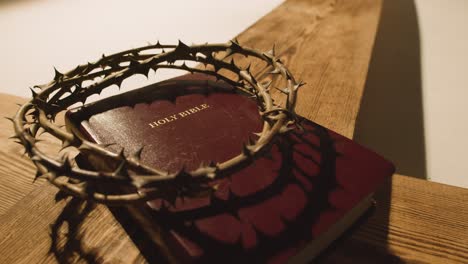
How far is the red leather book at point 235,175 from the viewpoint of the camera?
38cm

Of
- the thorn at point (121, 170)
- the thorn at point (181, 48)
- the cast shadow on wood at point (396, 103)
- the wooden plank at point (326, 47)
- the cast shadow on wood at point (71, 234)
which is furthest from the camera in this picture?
the cast shadow on wood at point (396, 103)

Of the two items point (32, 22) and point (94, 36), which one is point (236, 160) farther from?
point (32, 22)

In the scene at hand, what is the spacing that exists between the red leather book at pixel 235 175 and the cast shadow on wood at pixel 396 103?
0.42m

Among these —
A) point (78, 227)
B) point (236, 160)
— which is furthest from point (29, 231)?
point (236, 160)

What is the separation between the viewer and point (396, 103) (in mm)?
1074

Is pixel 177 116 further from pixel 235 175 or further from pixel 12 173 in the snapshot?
pixel 12 173

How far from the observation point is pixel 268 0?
1704 millimetres

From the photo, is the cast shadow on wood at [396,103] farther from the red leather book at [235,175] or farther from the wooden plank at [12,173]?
the wooden plank at [12,173]

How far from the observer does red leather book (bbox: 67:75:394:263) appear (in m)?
Result: 0.38

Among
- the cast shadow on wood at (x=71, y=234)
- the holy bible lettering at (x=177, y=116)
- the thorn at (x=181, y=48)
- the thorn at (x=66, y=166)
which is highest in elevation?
the thorn at (x=181, y=48)

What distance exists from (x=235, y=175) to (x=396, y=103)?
0.80m

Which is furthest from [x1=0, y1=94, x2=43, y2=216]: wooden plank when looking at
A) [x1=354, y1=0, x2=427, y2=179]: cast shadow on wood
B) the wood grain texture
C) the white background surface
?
[x1=354, y1=0, x2=427, y2=179]: cast shadow on wood

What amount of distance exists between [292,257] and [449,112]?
0.82 meters

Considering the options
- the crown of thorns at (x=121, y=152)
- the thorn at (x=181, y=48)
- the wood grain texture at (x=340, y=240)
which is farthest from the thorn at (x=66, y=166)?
the thorn at (x=181, y=48)
